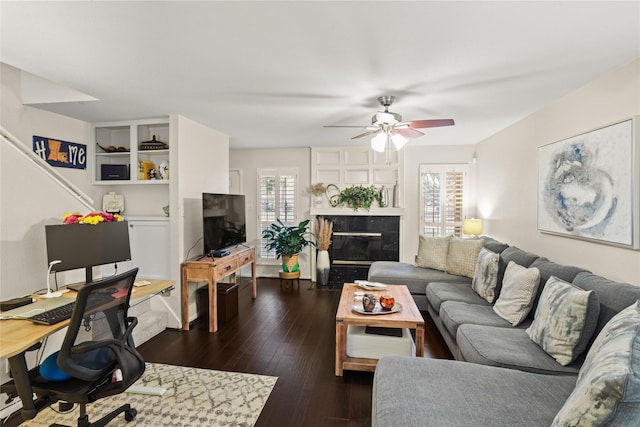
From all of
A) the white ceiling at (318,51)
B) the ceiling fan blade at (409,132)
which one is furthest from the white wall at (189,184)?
the ceiling fan blade at (409,132)

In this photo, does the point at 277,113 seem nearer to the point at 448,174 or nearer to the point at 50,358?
the point at 50,358

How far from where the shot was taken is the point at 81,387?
1682mm

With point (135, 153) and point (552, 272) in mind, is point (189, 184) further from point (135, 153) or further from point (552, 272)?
point (552, 272)

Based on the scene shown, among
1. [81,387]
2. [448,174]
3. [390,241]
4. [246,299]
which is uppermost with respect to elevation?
[448,174]

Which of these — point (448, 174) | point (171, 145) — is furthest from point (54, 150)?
point (448, 174)

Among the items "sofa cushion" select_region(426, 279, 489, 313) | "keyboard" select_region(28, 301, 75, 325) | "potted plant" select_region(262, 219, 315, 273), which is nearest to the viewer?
"keyboard" select_region(28, 301, 75, 325)

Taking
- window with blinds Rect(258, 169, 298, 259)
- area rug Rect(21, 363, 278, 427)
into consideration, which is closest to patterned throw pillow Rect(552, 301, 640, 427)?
area rug Rect(21, 363, 278, 427)

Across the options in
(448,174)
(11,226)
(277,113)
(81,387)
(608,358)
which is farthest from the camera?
(448,174)

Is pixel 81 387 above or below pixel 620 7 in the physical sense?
below

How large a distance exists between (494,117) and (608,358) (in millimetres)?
3119

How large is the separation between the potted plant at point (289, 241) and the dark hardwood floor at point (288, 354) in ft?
3.75

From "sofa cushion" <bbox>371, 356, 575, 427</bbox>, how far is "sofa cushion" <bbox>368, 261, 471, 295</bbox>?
2.11 meters

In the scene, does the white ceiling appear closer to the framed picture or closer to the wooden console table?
the framed picture

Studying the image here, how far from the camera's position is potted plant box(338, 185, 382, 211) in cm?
544
